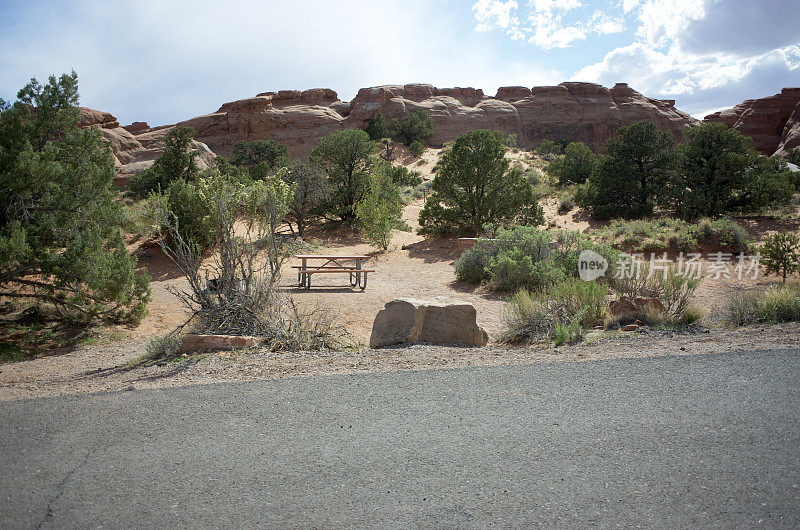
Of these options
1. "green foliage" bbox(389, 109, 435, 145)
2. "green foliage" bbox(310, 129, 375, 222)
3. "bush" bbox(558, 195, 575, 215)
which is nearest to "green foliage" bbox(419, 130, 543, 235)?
"bush" bbox(558, 195, 575, 215)

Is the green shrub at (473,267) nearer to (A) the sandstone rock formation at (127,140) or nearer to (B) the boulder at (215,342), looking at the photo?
(B) the boulder at (215,342)

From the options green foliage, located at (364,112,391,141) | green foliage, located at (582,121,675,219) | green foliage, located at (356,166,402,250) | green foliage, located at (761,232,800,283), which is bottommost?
green foliage, located at (761,232,800,283)

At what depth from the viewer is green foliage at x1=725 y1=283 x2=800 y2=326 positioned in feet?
20.7

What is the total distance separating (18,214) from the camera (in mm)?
8242

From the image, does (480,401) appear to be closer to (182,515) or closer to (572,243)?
(182,515)

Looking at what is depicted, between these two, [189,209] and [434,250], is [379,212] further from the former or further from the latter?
[189,209]

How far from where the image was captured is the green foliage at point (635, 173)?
798 inches

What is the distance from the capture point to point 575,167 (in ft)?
95.9

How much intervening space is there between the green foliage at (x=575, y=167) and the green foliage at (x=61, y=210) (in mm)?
24981

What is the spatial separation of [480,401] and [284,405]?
1.56 metres

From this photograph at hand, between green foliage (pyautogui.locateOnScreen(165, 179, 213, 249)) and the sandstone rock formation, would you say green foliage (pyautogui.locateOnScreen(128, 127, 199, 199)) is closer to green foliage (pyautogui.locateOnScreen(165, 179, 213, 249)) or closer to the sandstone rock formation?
green foliage (pyautogui.locateOnScreen(165, 179, 213, 249))

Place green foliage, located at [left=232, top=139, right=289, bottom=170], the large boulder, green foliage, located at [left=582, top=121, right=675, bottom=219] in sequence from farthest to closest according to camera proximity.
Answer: green foliage, located at [left=232, top=139, right=289, bottom=170], green foliage, located at [left=582, top=121, right=675, bottom=219], the large boulder

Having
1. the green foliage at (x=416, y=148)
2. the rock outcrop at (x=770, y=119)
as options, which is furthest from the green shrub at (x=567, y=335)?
the rock outcrop at (x=770, y=119)

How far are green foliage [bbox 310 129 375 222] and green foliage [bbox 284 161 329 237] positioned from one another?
0.41m
